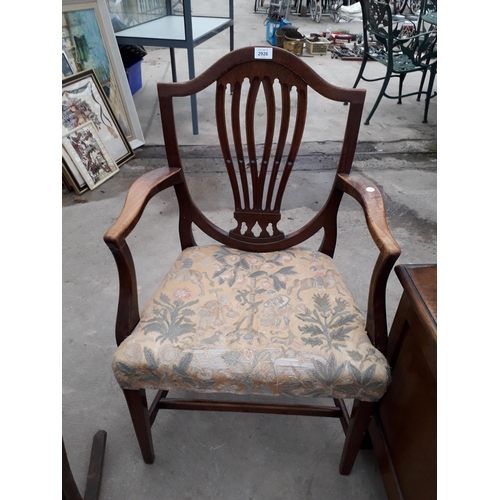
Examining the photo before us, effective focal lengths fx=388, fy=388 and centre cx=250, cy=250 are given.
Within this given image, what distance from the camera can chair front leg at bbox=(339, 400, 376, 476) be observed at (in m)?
0.96

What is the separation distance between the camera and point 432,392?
841 mm

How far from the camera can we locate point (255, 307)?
103cm

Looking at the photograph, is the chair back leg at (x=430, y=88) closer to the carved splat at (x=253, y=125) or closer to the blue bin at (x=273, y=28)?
the carved splat at (x=253, y=125)

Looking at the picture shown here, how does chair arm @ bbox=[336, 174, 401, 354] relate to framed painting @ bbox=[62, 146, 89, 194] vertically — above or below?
above

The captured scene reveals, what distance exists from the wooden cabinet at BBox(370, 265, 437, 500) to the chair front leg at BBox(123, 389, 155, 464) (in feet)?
2.16

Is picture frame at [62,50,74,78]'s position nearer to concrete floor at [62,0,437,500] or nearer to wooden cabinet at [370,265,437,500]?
concrete floor at [62,0,437,500]

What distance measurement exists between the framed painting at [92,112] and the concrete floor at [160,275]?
14 cm

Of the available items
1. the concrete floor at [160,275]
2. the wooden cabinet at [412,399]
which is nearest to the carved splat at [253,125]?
the wooden cabinet at [412,399]

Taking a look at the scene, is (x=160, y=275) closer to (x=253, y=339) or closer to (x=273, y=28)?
(x=253, y=339)

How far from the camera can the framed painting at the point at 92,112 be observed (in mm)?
2359

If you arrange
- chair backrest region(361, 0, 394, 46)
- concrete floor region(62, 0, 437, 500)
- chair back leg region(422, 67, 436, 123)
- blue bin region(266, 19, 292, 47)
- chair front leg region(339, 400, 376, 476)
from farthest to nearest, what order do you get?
blue bin region(266, 19, 292, 47), chair back leg region(422, 67, 436, 123), chair backrest region(361, 0, 394, 46), concrete floor region(62, 0, 437, 500), chair front leg region(339, 400, 376, 476)

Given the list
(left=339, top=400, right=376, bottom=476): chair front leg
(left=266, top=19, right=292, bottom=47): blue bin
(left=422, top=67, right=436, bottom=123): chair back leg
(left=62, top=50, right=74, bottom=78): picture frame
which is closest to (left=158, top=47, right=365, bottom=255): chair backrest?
(left=339, top=400, right=376, bottom=476): chair front leg

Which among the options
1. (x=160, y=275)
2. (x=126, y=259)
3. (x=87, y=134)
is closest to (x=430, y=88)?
(x=87, y=134)

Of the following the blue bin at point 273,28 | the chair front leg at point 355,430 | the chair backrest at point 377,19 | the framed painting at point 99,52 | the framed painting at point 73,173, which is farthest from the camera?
the blue bin at point 273,28
